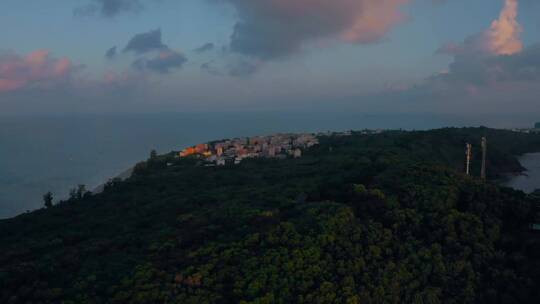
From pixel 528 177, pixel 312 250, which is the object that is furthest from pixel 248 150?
pixel 312 250

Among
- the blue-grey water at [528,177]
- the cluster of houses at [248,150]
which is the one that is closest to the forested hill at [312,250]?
the blue-grey water at [528,177]

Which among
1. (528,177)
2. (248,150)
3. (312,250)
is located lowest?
(528,177)

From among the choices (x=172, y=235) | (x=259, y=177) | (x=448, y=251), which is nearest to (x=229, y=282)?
(x=172, y=235)

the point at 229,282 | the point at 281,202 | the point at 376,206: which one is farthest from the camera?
the point at 281,202

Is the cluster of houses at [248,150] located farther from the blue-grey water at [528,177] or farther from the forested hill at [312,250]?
the forested hill at [312,250]

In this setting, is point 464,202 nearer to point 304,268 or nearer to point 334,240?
point 334,240

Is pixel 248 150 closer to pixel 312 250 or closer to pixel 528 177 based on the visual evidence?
pixel 528 177
